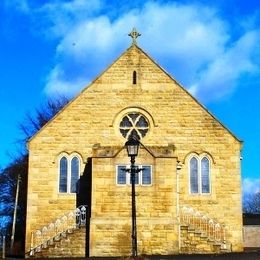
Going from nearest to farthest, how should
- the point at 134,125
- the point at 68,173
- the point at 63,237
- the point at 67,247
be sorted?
the point at 67,247 → the point at 63,237 → the point at 68,173 → the point at 134,125

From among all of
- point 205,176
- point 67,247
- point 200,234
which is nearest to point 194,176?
point 205,176

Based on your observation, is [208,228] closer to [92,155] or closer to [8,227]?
[92,155]

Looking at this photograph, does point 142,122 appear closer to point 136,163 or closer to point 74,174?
point 136,163

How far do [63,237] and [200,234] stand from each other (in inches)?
277

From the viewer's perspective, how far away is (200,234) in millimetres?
31672

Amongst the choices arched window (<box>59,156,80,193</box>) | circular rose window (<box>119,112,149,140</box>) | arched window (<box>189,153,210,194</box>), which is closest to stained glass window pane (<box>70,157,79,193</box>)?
arched window (<box>59,156,80,193</box>)

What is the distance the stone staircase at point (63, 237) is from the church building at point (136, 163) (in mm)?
56

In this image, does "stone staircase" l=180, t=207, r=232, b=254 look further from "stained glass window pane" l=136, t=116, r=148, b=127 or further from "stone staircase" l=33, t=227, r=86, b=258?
"stained glass window pane" l=136, t=116, r=148, b=127

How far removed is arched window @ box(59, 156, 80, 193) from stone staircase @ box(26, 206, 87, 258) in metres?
1.50

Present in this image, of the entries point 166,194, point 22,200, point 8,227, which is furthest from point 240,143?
point 8,227

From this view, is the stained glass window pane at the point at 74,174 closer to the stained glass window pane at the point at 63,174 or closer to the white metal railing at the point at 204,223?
the stained glass window pane at the point at 63,174

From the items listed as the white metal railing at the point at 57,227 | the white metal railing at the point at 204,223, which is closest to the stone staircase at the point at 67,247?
the white metal railing at the point at 57,227

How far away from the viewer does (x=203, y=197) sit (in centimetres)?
3481

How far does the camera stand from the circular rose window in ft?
117
